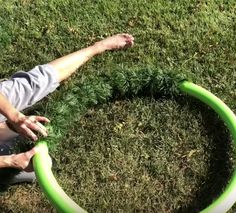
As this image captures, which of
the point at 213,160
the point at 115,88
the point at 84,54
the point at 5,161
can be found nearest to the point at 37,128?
the point at 5,161

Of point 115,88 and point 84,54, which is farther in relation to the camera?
point 84,54

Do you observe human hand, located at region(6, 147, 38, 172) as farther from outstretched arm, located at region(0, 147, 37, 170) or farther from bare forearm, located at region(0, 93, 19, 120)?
bare forearm, located at region(0, 93, 19, 120)

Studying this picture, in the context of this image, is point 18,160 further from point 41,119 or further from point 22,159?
point 41,119

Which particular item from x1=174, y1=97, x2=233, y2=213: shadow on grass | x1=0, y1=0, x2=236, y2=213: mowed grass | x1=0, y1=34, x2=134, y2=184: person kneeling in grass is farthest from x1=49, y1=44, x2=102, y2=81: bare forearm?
x1=174, y1=97, x2=233, y2=213: shadow on grass

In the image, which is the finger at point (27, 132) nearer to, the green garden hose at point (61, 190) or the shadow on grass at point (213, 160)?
the green garden hose at point (61, 190)

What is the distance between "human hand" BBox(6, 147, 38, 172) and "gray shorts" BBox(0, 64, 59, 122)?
44 centimetres

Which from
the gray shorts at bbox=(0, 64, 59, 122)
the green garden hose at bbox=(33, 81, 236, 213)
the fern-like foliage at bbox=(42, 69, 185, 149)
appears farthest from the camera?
the fern-like foliage at bbox=(42, 69, 185, 149)

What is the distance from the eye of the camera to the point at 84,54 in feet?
16.3

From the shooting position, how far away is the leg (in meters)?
4.73

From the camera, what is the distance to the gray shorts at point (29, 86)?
4.42m

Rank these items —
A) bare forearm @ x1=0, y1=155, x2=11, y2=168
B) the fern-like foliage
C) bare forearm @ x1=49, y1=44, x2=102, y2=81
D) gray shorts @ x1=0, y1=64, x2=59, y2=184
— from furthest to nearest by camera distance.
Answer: bare forearm @ x1=49, y1=44, x2=102, y2=81
the fern-like foliage
gray shorts @ x1=0, y1=64, x2=59, y2=184
bare forearm @ x1=0, y1=155, x2=11, y2=168

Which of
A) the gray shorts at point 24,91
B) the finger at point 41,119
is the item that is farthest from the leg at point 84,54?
the finger at point 41,119

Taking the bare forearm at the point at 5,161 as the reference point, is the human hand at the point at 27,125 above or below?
above

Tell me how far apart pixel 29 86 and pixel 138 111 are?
35.7 inches
